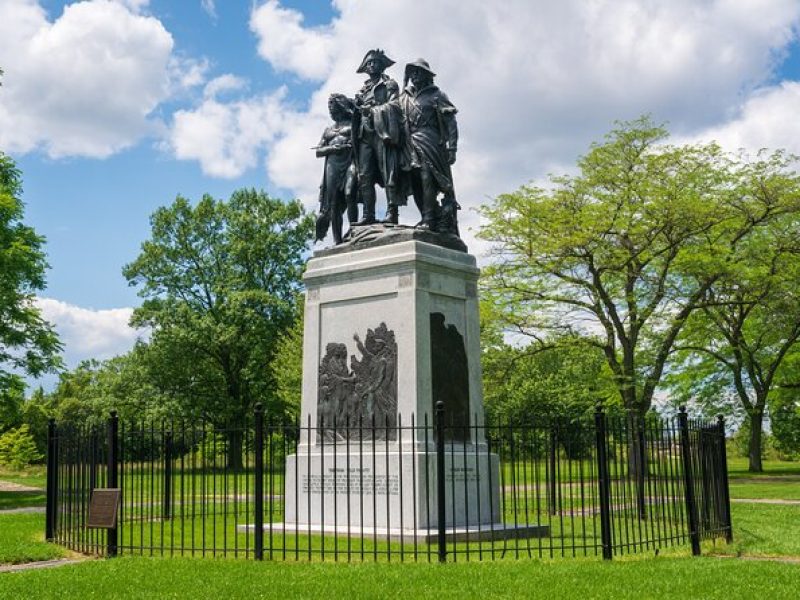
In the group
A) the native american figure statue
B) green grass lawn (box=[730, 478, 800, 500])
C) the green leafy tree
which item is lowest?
green grass lawn (box=[730, 478, 800, 500])

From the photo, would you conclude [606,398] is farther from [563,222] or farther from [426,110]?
[426,110]

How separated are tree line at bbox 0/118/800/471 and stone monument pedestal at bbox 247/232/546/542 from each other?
12913 mm

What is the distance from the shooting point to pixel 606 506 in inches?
426

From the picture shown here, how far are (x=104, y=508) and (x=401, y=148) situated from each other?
7.78m

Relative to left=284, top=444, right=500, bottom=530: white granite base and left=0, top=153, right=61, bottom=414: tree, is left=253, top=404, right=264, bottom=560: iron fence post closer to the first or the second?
left=284, top=444, right=500, bottom=530: white granite base

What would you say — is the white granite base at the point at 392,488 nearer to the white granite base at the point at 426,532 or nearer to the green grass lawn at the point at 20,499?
the white granite base at the point at 426,532

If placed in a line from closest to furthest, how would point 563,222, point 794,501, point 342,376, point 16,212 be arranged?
1. point 342,376
2. point 794,501
3. point 16,212
4. point 563,222

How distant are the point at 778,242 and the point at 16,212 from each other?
2708cm

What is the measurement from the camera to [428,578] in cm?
946

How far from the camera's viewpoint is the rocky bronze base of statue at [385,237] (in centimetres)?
1501

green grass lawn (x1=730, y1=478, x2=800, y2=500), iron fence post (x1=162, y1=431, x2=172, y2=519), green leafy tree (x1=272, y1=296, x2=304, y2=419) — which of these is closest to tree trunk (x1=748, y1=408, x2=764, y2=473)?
green grass lawn (x1=730, y1=478, x2=800, y2=500)

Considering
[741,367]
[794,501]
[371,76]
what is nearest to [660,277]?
[741,367]

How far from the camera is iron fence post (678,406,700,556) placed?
11.7 metres

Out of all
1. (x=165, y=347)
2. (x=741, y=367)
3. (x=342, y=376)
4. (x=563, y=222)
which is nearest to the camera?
(x=342, y=376)
